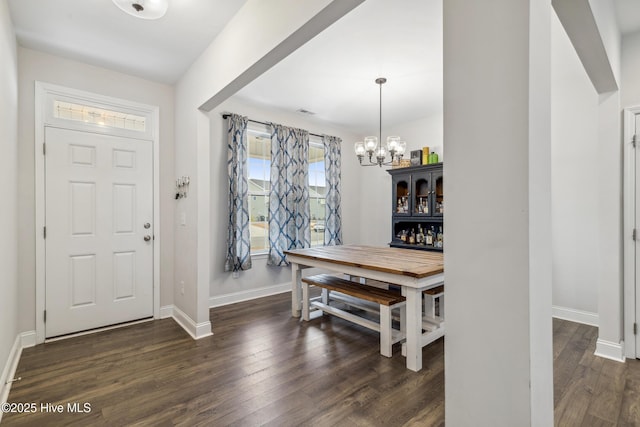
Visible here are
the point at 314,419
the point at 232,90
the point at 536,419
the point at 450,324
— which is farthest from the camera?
the point at 232,90

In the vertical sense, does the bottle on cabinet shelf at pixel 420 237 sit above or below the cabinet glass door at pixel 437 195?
below

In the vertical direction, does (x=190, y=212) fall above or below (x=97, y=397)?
above

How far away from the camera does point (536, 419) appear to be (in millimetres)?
867

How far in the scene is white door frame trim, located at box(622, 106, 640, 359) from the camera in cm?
239

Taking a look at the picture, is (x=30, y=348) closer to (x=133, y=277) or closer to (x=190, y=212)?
(x=133, y=277)

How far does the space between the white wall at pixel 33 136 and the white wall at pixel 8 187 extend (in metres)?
0.13

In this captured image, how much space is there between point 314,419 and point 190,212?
2249 mm

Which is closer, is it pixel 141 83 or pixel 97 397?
pixel 97 397

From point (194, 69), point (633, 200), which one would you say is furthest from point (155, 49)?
point (633, 200)

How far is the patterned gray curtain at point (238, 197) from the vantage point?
3.87 m

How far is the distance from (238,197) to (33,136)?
201 centimetres

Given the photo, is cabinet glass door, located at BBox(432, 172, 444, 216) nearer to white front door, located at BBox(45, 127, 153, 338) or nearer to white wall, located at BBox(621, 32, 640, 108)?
white wall, located at BBox(621, 32, 640, 108)

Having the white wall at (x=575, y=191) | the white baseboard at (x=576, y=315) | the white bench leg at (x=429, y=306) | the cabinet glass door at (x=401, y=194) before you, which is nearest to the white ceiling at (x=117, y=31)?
the white bench leg at (x=429, y=306)

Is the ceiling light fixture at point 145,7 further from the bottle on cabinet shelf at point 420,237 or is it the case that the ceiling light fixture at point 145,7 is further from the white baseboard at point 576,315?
the white baseboard at point 576,315
